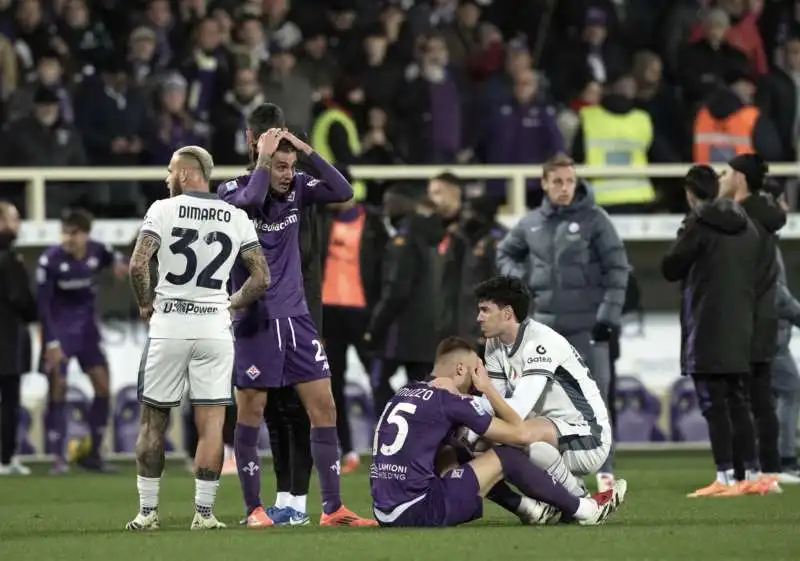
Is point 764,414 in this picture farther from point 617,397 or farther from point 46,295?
point 46,295

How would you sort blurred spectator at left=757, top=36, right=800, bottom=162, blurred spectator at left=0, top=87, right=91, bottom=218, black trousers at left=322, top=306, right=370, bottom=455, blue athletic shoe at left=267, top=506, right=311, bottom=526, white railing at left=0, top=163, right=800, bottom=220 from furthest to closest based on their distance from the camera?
blurred spectator at left=757, top=36, right=800, bottom=162 → blurred spectator at left=0, top=87, right=91, bottom=218 → white railing at left=0, top=163, right=800, bottom=220 → black trousers at left=322, top=306, right=370, bottom=455 → blue athletic shoe at left=267, top=506, right=311, bottom=526

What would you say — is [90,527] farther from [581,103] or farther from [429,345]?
[581,103]

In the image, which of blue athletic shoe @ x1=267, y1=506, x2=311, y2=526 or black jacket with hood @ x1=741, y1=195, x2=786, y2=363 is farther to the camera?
black jacket with hood @ x1=741, y1=195, x2=786, y2=363

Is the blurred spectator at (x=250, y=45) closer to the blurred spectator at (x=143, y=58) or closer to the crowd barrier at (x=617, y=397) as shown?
the blurred spectator at (x=143, y=58)

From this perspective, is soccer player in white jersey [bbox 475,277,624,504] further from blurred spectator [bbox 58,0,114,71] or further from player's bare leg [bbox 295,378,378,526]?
blurred spectator [bbox 58,0,114,71]

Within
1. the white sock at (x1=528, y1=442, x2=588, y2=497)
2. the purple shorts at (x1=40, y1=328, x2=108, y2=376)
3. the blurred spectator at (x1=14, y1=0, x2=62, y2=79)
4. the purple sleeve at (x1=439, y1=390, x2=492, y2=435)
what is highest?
the blurred spectator at (x1=14, y1=0, x2=62, y2=79)

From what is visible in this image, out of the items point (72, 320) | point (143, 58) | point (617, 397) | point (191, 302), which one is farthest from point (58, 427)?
point (191, 302)

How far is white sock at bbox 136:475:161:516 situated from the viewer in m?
10.5

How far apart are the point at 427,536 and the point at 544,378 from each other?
4.31ft

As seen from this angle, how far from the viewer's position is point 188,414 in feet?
53.8

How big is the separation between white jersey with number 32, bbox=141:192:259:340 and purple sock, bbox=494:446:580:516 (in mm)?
1625

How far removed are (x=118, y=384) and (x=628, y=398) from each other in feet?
16.1

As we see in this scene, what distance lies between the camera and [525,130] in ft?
66.6

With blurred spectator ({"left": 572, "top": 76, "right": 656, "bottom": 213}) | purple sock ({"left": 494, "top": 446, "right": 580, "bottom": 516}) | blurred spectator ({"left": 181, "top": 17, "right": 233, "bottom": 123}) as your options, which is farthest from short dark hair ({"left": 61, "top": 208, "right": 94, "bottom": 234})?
purple sock ({"left": 494, "top": 446, "right": 580, "bottom": 516})
